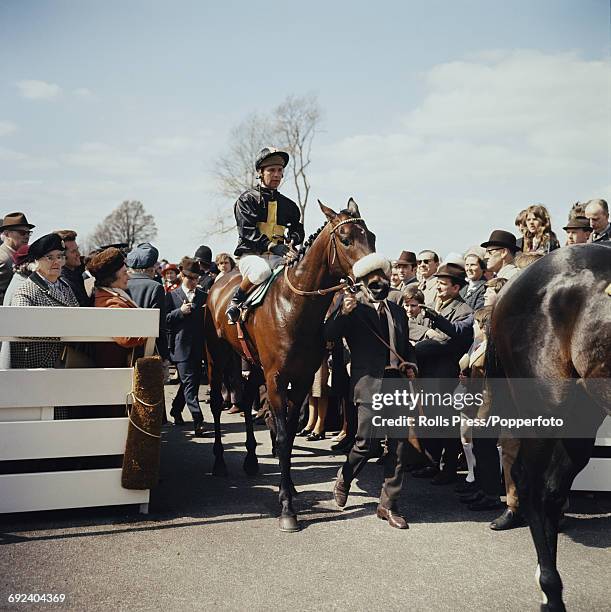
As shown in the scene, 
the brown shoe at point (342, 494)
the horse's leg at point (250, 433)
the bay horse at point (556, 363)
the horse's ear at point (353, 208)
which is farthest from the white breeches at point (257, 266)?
the bay horse at point (556, 363)

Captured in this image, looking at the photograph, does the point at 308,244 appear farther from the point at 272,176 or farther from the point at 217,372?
the point at 217,372

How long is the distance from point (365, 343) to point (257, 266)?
125cm

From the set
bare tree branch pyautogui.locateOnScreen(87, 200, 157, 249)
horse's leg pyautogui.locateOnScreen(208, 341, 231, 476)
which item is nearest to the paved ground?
horse's leg pyautogui.locateOnScreen(208, 341, 231, 476)

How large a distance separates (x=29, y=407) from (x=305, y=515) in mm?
2313

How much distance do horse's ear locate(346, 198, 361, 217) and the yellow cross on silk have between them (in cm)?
134

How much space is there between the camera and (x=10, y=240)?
22.3 ft

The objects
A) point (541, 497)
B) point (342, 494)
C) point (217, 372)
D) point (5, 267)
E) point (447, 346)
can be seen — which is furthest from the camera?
point (217, 372)

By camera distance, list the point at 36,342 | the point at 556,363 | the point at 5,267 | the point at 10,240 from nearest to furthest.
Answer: the point at 556,363
the point at 36,342
the point at 5,267
the point at 10,240

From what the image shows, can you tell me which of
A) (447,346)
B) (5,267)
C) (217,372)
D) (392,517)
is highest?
(5,267)

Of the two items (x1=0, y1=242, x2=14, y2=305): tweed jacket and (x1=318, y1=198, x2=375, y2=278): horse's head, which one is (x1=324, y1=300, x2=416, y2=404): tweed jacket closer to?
(x1=318, y1=198, x2=375, y2=278): horse's head

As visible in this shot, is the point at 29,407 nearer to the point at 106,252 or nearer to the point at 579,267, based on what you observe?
the point at 106,252

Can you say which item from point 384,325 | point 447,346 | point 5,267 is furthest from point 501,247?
point 5,267

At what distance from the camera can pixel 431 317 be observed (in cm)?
528

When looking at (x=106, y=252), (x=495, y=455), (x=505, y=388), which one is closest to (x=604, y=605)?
(x=505, y=388)
